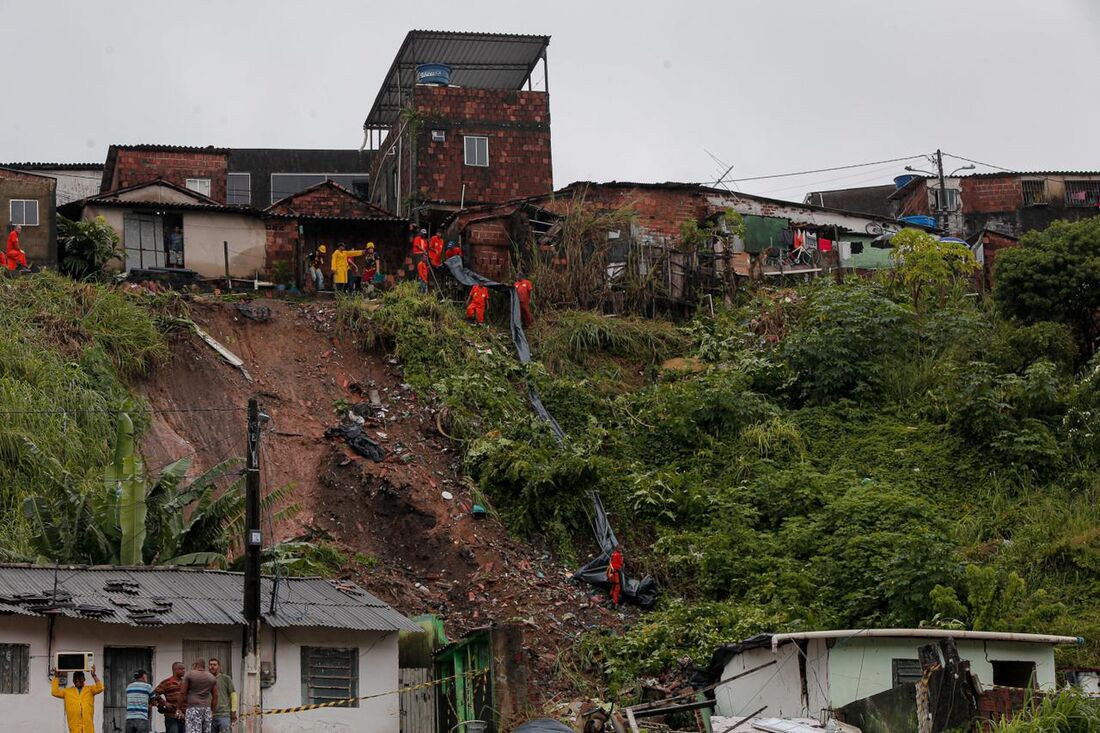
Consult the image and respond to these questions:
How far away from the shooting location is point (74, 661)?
1631cm

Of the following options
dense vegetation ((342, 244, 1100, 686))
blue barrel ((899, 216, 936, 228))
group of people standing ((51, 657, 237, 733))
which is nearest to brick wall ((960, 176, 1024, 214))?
blue barrel ((899, 216, 936, 228))

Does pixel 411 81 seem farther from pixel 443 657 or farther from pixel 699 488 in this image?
pixel 443 657

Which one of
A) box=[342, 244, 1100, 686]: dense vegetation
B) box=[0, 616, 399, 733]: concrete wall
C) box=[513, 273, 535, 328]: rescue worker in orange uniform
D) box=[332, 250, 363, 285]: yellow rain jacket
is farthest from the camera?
box=[332, 250, 363, 285]: yellow rain jacket

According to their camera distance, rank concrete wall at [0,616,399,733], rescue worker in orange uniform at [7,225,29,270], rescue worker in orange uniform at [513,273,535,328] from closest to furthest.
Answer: concrete wall at [0,616,399,733]
rescue worker in orange uniform at [7,225,29,270]
rescue worker in orange uniform at [513,273,535,328]

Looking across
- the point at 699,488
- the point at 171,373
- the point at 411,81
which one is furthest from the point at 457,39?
the point at 699,488

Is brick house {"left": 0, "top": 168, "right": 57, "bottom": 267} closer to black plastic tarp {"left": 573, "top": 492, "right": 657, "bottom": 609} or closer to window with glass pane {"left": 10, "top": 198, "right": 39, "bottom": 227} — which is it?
window with glass pane {"left": 10, "top": 198, "right": 39, "bottom": 227}

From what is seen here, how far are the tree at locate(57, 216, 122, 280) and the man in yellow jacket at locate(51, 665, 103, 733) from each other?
52.2 ft

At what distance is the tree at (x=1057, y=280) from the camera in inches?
1141

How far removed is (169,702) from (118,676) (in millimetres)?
1513

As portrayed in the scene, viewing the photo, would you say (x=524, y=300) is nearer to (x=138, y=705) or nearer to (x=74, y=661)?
(x=74, y=661)

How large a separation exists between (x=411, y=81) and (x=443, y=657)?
22146 millimetres

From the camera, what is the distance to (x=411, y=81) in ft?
127

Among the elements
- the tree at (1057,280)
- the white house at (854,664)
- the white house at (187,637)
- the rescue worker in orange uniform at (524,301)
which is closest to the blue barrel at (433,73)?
the rescue worker in orange uniform at (524,301)

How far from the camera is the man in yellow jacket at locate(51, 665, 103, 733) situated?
50.1ft
